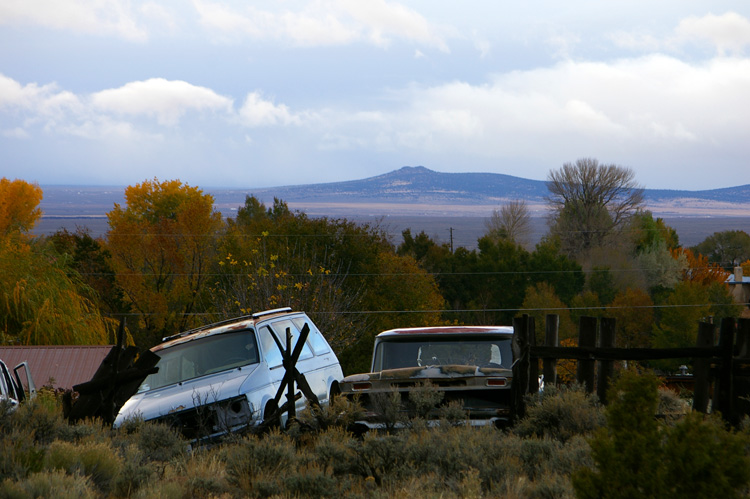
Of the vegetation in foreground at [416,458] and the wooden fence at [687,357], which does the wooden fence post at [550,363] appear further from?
the vegetation in foreground at [416,458]

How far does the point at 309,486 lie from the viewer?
20.4 ft

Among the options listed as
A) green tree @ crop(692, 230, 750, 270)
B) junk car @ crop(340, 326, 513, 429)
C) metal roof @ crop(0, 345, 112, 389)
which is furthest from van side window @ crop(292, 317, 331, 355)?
green tree @ crop(692, 230, 750, 270)

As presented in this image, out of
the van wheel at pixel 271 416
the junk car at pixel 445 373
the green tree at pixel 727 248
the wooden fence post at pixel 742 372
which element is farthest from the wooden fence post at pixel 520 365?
the green tree at pixel 727 248

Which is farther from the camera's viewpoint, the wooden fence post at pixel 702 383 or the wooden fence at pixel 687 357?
the wooden fence post at pixel 702 383

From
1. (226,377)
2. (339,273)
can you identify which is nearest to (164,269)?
(339,273)

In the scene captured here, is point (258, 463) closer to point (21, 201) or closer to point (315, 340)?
point (315, 340)

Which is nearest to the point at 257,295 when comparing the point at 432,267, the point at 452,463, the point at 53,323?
the point at 53,323

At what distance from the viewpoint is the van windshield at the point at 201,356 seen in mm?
10797

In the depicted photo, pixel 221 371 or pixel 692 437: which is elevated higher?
pixel 692 437

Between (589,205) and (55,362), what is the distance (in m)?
93.4

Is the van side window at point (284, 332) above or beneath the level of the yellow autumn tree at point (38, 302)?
above

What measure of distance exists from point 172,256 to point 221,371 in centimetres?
5842

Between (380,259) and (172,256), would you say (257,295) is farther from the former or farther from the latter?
(172,256)

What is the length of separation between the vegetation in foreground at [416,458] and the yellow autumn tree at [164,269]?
4798cm
